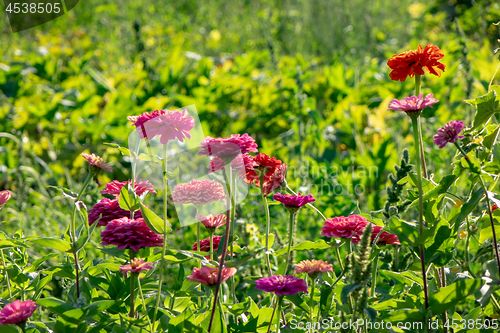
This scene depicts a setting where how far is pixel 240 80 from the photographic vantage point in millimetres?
2445

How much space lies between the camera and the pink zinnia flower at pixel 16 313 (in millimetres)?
606

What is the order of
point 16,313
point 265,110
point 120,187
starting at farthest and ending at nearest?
point 265,110 → point 120,187 → point 16,313

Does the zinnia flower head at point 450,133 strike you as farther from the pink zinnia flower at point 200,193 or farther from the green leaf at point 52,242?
the green leaf at point 52,242

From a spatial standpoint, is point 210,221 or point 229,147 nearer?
point 229,147

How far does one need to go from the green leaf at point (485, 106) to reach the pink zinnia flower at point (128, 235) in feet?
1.98

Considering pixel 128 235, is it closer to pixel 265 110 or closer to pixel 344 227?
pixel 344 227

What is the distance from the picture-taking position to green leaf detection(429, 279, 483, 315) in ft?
2.14

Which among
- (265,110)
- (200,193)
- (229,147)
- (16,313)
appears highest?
(229,147)

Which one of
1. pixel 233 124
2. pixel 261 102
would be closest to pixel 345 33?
pixel 261 102

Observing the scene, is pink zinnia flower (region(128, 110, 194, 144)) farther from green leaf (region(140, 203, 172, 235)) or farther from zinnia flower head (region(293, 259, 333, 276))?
zinnia flower head (region(293, 259, 333, 276))

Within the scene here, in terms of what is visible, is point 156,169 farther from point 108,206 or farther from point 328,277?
point 328,277

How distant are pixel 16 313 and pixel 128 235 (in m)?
0.19

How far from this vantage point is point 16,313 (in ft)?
2.04

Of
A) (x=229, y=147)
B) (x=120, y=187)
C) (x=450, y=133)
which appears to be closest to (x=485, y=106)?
(x=450, y=133)
